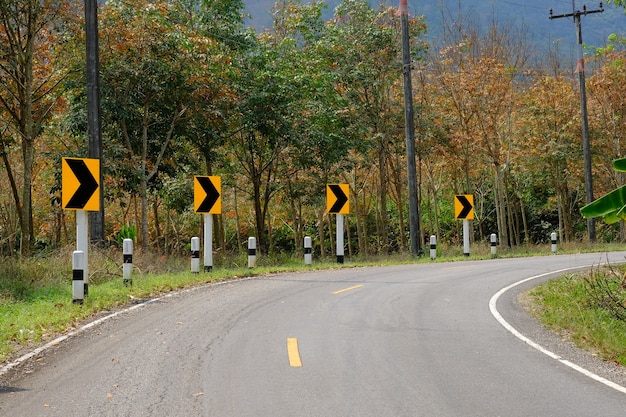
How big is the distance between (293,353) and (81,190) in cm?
723

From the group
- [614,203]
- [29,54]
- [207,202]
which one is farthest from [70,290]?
[614,203]

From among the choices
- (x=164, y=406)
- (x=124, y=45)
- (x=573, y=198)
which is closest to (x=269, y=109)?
(x=124, y=45)

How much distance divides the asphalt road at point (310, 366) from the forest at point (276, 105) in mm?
12935

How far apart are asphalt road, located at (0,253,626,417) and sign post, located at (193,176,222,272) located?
620 centimetres

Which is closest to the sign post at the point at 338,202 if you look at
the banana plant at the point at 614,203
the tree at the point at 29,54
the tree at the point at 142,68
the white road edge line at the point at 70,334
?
the tree at the point at 142,68

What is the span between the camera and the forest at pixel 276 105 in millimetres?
24125

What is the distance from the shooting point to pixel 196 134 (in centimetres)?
2811

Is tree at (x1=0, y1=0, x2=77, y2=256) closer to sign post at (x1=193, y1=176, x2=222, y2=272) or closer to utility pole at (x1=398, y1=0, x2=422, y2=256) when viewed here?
sign post at (x1=193, y1=176, x2=222, y2=272)

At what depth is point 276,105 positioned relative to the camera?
28.3m

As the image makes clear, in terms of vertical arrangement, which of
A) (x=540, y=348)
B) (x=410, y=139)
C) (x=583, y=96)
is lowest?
(x=540, y=348)

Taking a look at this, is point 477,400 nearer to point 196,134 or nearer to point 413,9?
point 196,134

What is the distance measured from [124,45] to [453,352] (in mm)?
17908

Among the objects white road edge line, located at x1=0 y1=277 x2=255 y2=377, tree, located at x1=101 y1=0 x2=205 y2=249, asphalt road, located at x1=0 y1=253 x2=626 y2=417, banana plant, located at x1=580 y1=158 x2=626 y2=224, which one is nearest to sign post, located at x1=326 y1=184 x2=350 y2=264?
tree, located at x1=101 y1=0 x2=205 y2=249

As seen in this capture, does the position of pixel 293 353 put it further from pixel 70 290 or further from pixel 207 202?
pixel 207 202
